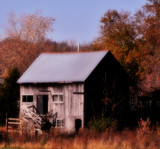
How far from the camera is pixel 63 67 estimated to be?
89.8 feet

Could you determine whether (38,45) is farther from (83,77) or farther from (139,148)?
(139,148)

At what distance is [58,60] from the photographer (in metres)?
28.5

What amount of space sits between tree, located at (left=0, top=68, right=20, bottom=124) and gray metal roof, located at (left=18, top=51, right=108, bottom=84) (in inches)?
175

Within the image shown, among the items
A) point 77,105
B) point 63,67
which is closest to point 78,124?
point 77,105

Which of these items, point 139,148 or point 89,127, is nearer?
point 139,148

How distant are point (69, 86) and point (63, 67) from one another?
187 centimetres

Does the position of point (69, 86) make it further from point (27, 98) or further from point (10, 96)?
point (10, 96)

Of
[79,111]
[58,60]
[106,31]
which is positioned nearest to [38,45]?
[106,31]

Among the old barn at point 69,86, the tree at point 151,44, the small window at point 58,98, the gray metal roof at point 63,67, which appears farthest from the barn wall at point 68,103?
the tree at point 151,44

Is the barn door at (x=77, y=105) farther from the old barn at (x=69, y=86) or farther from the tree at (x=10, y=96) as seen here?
the tree at (x=10, y=96)

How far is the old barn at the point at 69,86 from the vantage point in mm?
25719

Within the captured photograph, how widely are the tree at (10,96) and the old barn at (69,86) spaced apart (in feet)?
12.6

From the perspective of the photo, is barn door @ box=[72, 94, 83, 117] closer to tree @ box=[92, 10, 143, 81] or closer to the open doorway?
the open doorway

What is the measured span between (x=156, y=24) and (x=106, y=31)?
7.30 metres
